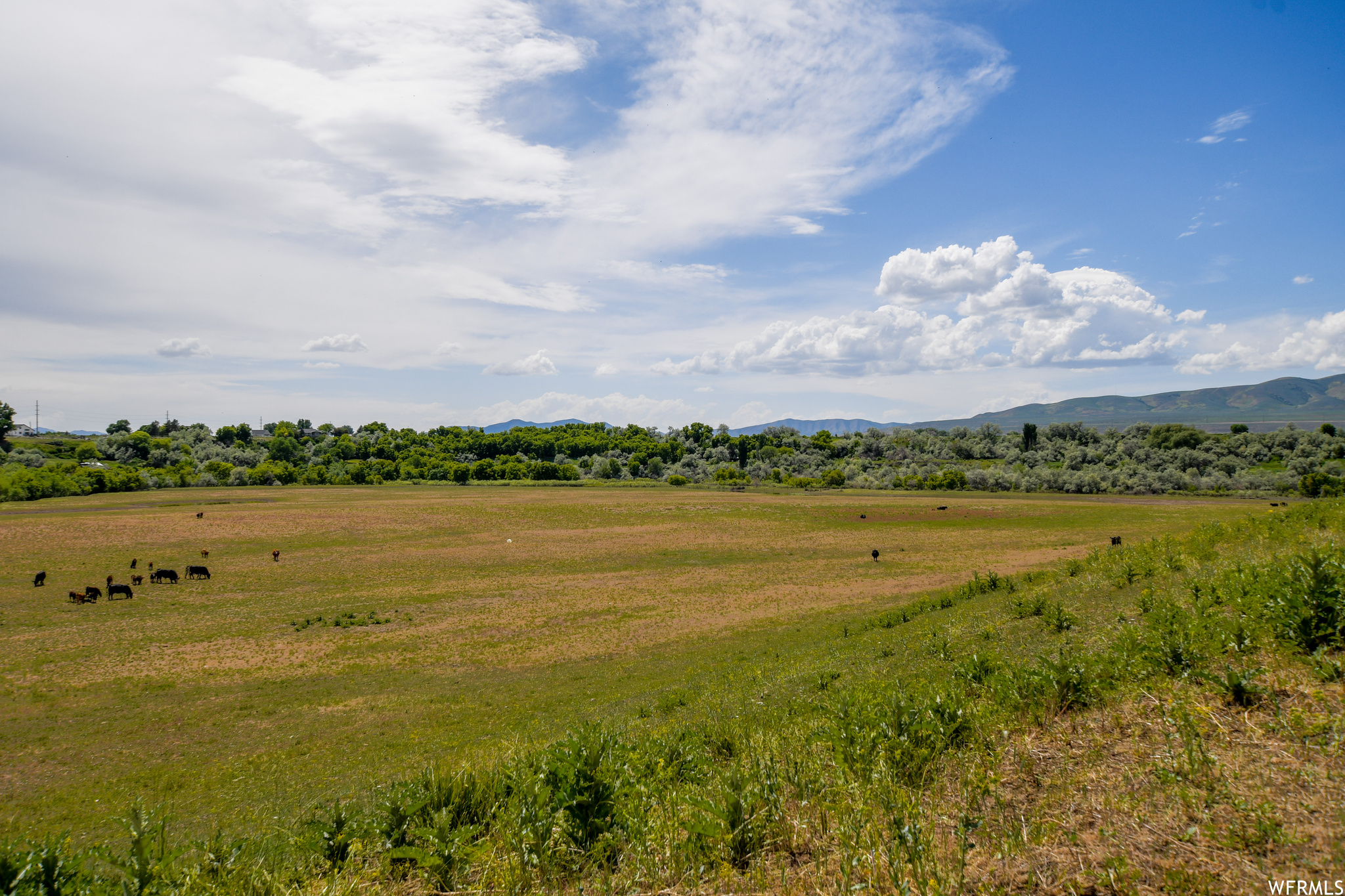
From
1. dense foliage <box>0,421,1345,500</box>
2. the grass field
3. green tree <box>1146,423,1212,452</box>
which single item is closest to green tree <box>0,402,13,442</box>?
dense foliage <box>0,421,1345,500</box>

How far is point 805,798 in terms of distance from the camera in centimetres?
593

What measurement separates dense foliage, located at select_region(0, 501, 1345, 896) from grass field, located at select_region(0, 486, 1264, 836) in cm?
451

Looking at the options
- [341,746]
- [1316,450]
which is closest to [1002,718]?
[341,746]

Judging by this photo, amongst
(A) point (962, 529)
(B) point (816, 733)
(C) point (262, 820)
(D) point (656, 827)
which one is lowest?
(A) point (962, 529)

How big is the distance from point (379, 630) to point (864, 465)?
14348 centimetres

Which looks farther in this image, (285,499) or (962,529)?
(285,499)

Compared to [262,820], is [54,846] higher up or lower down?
higher up

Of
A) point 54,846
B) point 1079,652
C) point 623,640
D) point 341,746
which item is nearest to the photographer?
point 54,846

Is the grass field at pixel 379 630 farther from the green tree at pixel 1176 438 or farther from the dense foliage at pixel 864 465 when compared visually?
the green tree at pixel 1176 438

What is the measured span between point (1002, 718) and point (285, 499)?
365 ft

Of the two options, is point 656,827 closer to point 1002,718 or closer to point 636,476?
point 1002,718

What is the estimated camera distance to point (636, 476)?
17350 centimetres

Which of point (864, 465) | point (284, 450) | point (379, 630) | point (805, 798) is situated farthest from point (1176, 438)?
point (284, 450)

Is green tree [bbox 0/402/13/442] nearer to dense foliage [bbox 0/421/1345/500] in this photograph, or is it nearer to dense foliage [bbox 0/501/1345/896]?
dense foliage [bbox 0/421/1345/500]
